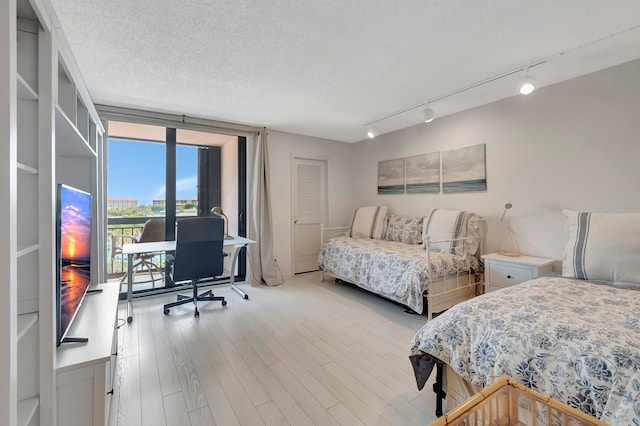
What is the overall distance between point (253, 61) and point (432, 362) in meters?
2.47

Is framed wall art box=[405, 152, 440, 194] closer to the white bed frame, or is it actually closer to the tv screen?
the white bed frame

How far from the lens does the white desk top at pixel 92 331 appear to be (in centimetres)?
113

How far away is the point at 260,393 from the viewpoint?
1.73m

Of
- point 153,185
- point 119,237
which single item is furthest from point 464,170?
point 119,237

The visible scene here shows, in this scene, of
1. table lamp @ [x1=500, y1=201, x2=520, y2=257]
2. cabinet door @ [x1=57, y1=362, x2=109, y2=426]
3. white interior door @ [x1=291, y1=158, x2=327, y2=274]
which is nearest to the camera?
cabinet door @ [x1=57, y1=362, x2=109, y2=426]

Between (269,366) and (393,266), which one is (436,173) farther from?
(269,366)

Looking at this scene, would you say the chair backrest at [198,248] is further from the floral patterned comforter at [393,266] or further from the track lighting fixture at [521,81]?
the track lighting fixture at [521,81]

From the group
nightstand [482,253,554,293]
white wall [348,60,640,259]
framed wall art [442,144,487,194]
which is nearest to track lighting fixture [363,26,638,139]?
white wall [348,60,640,259]

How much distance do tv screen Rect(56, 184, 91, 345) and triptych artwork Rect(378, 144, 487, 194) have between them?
12.1ft

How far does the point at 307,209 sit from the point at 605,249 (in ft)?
11.8

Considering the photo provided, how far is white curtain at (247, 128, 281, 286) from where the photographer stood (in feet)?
13.1

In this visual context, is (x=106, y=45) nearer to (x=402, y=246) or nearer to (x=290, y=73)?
(x=290, y=73)

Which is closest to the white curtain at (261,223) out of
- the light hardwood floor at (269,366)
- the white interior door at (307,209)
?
the white interior door at (307,209)

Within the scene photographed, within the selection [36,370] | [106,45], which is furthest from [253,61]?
[36,370]
